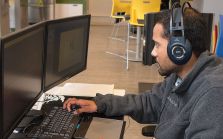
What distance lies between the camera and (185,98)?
1308mm

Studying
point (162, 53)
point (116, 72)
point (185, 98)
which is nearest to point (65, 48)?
point (162, 53)

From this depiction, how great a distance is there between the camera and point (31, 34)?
53.5 inches

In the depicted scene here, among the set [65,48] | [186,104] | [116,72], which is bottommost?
[116,72]

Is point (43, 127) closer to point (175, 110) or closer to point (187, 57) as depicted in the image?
point (175, 110)

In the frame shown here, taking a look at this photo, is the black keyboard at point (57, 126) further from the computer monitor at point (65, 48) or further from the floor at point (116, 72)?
the floor at point (116, 72)

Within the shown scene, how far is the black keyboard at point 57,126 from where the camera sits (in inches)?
53.8

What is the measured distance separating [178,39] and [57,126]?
0.60 metres

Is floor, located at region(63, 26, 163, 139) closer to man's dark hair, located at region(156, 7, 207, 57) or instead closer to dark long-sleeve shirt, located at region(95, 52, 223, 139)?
dark long-sleeve shirt, located at region(95, 52, 223, 139)

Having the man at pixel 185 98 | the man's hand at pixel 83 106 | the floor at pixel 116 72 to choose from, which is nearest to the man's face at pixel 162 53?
the man at pixel 185 98

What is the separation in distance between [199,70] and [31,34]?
641 mm

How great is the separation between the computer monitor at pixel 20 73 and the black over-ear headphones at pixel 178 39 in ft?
1.73

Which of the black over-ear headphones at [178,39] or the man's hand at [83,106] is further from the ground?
the black over-ear headphones at [178,39]

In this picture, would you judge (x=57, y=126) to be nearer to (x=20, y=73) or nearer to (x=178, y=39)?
(x=20, y=73)

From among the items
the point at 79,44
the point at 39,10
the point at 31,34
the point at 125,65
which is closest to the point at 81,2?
the point at 39,10
